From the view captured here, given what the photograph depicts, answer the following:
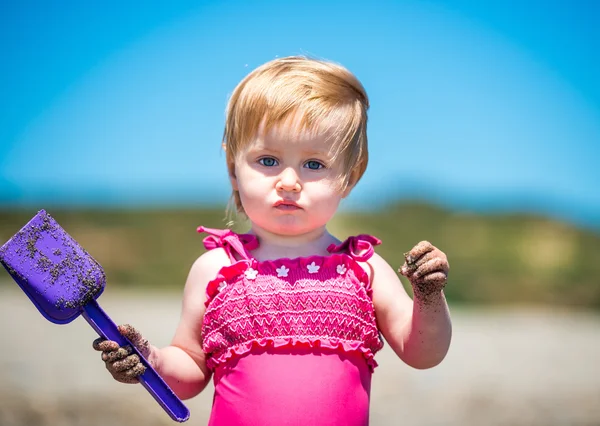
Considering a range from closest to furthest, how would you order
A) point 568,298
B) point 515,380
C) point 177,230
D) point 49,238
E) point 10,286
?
point 49,238, point 515,380, point 568,298, point 10,286, point 177,230

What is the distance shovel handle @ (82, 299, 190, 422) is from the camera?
→ 197 cm

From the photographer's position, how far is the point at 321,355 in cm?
197

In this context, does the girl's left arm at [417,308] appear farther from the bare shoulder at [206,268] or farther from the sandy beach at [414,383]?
the sandy beach at [414,383]

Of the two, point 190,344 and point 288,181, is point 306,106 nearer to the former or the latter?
point 288,181

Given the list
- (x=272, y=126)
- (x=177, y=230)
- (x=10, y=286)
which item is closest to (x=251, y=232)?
(x=272, y=126)

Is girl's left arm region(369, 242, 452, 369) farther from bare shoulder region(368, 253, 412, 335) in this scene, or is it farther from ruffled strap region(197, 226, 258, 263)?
ruffled strap region(197, 226, 258, 263)

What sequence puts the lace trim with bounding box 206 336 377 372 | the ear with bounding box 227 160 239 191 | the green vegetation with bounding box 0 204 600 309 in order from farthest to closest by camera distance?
the green vegetation with bounding box 0 204 600 309
the ear with bounding box 227 160 239 191
the lace trim with bounding box 206 336 377 372

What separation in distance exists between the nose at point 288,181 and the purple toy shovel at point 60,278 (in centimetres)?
58

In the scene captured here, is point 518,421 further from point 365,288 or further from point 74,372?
point 74,372

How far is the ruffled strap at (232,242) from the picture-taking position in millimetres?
2096

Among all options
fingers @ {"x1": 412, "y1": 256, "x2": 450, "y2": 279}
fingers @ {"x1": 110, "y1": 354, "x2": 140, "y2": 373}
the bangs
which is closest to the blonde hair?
the bangs

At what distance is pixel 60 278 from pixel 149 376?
37 centimetres

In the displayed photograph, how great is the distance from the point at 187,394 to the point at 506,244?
1074cm

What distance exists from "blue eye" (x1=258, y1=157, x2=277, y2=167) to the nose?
0.16 ft
